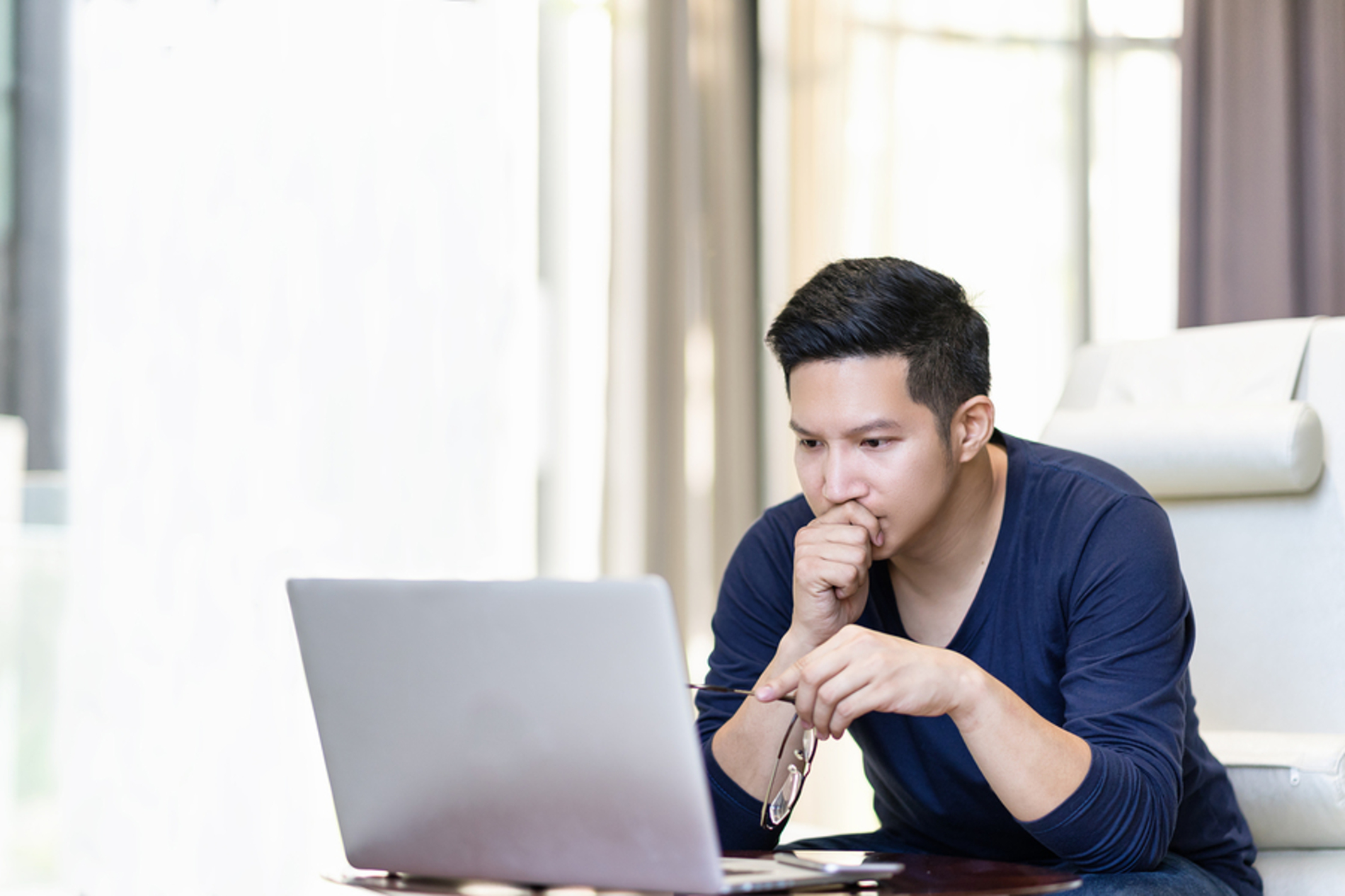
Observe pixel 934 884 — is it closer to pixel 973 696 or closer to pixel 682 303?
pixel 973 696

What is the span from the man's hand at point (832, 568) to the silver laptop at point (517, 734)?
1.28 feet

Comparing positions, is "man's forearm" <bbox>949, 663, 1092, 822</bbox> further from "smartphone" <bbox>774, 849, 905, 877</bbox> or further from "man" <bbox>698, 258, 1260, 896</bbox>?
"smartphone" <bbox>774, 849, 905, 877</bbox>

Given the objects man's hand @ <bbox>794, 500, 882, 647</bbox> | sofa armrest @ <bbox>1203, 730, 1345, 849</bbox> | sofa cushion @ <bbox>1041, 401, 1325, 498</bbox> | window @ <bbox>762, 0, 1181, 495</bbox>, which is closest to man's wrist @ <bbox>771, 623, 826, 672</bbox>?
man's hand @ <bbox>794, 500, 882, 647</bbox>

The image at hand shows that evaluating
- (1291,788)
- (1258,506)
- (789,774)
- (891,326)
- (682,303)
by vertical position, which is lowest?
(1291,788)

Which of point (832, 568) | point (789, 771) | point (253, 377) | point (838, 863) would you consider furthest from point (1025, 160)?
point (838, 863)

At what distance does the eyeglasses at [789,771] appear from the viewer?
129 cm

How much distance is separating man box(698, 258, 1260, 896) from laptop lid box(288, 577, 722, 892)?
0.34 metres

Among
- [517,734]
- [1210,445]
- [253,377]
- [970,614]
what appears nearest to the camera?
[517,734]

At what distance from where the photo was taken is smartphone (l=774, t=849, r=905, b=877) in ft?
3.16

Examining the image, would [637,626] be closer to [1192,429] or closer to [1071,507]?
[1071,507]

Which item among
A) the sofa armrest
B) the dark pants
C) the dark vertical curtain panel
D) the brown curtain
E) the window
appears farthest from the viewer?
the window

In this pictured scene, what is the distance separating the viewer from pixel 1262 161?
296 cm

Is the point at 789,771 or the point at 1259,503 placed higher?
the point at 1259,503

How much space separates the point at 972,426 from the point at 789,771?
437mm
